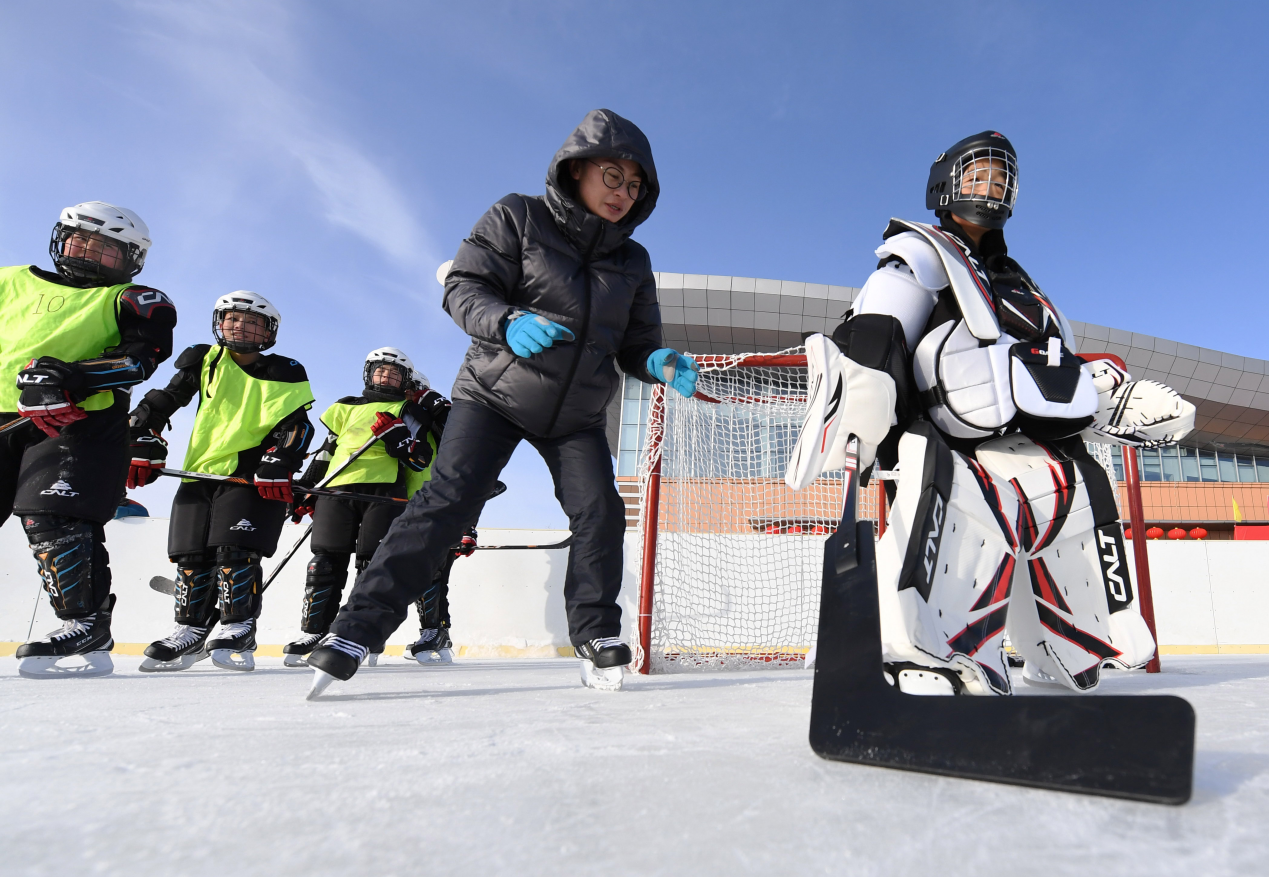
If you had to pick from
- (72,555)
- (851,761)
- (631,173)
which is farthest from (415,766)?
(72,555)

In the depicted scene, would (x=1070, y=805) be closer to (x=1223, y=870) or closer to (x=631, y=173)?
(x=1223, y=870)

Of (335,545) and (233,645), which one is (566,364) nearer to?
(233,645)

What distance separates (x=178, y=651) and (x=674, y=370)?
7.62ft

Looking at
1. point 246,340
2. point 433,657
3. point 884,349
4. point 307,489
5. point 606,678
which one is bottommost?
point 433,657

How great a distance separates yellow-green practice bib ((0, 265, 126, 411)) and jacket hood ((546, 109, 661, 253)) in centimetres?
173

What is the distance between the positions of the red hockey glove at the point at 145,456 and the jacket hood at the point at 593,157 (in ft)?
8.20

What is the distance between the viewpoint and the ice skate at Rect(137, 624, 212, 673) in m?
2.72

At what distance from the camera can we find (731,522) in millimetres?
4758

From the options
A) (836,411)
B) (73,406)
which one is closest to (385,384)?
(73,406)

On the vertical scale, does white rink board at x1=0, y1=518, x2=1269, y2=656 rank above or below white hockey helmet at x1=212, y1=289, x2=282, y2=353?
below

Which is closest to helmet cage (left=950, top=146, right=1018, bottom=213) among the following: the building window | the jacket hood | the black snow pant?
the jacket hood

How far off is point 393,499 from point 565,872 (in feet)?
11.5

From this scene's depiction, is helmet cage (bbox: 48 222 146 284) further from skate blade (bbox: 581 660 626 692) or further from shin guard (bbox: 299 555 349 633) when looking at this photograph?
skate blade (bbox: 581 660 626 692)

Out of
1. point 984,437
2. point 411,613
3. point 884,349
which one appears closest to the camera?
point 884,349
